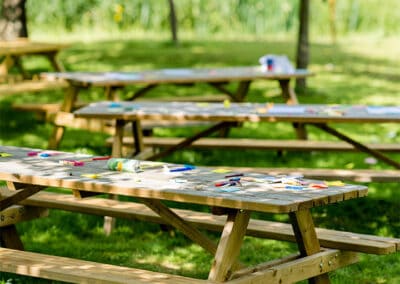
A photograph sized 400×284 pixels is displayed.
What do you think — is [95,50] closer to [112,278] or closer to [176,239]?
[176,239]

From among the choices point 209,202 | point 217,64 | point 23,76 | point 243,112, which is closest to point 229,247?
point 209,202

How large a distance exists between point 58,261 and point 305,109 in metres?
3.08

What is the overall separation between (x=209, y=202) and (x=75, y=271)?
80 centimetres

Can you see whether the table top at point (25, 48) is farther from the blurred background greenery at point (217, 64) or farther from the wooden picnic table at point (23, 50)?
the blurred background greenery at point (217, 64)

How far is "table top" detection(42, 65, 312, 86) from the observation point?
9.45 meters

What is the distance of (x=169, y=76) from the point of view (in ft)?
33.2

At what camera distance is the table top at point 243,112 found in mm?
7449

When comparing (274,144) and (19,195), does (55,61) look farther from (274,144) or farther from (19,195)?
(19,195)

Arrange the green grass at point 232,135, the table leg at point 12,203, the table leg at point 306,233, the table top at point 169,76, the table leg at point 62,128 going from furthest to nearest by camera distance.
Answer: the table leg at point 62,128 < the table top at point 169,76 < the green grass at point 232,135 < the table leg at point 12,203 < the table leg at point 306,233

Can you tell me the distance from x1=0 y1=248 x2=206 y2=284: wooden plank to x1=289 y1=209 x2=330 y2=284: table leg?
0.58 meters

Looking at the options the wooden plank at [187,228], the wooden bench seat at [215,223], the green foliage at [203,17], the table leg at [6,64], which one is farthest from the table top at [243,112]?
the green foliage at [203,17]

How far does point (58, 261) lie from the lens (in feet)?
17.6

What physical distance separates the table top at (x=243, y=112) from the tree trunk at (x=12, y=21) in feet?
19.7

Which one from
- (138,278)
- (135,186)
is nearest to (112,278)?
(138,278)
